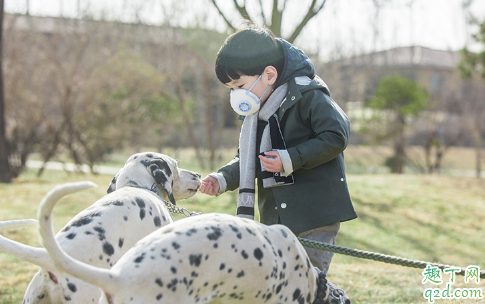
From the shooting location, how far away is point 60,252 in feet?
5.84

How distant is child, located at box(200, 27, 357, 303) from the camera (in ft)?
9.56

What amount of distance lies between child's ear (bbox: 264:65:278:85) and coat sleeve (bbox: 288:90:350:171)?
26cm

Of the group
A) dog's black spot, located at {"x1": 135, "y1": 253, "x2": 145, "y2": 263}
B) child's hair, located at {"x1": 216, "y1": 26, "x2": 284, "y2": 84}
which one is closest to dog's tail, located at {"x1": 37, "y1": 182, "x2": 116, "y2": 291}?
dog's black spot, located at {"x1": 135, "y1": 253, "x2": 145, "y2": 263}

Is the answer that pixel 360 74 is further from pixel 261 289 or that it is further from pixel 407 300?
pixel 261 289

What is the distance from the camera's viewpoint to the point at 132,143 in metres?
20.1

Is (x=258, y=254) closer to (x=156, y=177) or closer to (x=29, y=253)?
(x=29, y=253)

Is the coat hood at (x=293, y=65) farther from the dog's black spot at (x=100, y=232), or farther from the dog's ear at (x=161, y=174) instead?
the dog's black spot at (x=100, y=232)

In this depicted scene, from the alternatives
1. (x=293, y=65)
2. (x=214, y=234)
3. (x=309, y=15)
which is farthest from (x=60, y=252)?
(x=309, y=15)

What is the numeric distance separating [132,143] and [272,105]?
17.8 metres

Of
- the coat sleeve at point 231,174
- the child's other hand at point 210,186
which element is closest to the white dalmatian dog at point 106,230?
the child's other hand at point 210,186

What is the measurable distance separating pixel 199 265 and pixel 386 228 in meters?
8.24

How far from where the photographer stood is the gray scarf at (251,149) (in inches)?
119

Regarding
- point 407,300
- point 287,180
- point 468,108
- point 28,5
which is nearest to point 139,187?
point 287,180

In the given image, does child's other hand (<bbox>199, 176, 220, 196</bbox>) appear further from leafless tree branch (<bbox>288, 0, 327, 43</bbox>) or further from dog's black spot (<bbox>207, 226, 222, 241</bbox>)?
leafless tree branch (<bbox>288, 0, 327, 43</bbox>)
